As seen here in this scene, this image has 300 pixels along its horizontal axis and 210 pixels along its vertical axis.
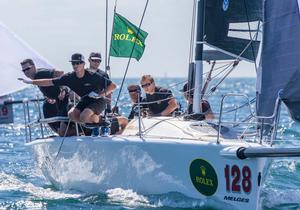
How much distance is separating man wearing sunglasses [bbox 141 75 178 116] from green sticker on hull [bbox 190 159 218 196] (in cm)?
205

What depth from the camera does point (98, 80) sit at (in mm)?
9977

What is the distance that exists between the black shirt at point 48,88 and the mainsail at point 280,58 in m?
2.88

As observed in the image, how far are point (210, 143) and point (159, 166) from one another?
73 cm

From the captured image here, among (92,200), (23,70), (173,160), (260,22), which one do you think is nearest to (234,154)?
(173,160)

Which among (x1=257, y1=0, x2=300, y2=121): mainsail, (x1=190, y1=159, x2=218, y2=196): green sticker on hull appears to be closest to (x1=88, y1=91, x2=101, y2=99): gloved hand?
(x1=190, y1=159, x2=218, y2=196): green sticker on hull

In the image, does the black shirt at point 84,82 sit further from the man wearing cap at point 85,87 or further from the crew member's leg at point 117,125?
the crew member's leg at point 117,125

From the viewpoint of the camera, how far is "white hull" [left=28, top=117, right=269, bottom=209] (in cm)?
852

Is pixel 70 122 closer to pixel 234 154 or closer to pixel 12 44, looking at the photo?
pixel 12 44

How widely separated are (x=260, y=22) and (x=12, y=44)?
3439mm

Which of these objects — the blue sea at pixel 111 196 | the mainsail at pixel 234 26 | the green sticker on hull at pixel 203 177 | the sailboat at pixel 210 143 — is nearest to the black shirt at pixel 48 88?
the blue sea at pixel 111 196

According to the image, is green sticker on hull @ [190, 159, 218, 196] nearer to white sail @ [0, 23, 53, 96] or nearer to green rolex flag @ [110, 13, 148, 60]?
white sail @ [0, 23, 53, 96]

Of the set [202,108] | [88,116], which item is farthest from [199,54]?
[88,116]

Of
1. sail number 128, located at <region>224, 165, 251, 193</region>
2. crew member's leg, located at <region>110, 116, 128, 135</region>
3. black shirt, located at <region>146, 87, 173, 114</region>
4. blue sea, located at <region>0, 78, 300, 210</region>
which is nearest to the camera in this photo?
sail number 128, located at <region>224, 165, 251, 193</region>

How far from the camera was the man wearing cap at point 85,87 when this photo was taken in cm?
988
